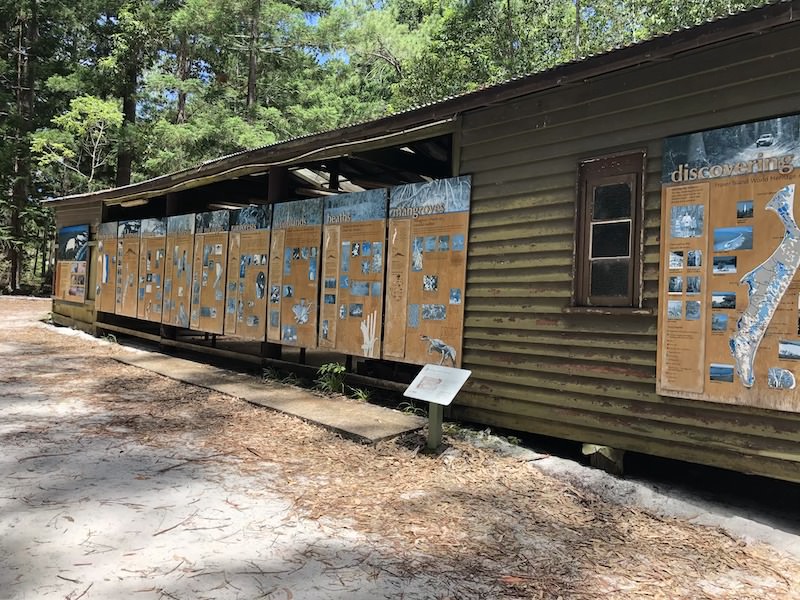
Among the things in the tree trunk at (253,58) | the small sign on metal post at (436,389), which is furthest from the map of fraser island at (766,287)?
the tree trunk at (253,58)

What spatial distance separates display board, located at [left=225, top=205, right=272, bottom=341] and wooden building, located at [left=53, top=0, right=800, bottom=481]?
10.0ft

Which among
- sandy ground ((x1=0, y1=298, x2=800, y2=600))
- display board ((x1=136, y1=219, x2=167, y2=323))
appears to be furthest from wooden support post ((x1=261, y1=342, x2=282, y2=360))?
display board ((x1=136, y1=219, x2=167, y2=323))

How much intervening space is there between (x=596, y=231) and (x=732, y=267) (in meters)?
1.15

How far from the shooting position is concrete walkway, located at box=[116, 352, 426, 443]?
5652mm

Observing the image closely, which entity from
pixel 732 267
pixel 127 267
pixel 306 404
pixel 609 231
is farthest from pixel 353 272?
pixel 127 267

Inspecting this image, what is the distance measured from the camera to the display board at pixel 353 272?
6852 mm

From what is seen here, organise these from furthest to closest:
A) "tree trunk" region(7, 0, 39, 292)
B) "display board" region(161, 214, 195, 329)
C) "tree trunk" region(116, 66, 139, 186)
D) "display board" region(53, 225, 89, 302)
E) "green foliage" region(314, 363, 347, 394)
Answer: "tree trunk" region(7, 0, 39, 292) → "tree trunk" region(116, 66, 139, 186) → "display board" region(53, 225, 89, 302) → "display board" region(161, 214, 195, 329) → "green foliage" region(314, 363, 347, 394)

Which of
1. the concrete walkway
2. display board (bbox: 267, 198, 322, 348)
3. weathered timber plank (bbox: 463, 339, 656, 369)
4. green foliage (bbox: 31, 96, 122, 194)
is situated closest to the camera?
weathered timber plank (bbox: 463, 339, 656, 369)

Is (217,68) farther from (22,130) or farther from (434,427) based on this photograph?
(434,427)

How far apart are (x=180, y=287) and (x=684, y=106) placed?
9223 mm

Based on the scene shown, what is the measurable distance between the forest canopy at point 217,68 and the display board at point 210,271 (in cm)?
1366

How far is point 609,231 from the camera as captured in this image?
4.79 m

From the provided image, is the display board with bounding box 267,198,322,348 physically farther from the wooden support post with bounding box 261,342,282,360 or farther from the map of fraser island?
the map of fraser island

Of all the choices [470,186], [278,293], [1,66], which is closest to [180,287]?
[278,293]
